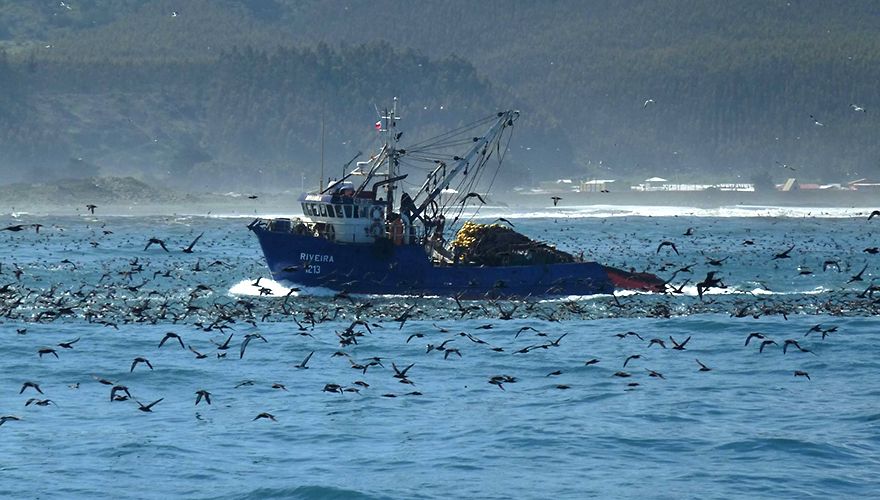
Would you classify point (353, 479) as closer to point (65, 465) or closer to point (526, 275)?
point (65, 465)

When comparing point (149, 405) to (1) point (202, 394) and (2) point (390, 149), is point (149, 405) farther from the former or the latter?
(2) point (390, 149)

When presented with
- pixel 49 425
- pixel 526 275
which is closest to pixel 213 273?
pixel 526 275

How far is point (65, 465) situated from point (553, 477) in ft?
36.1

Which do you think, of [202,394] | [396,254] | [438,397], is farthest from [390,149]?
[202,394]

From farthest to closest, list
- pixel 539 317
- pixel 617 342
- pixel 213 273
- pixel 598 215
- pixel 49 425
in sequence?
pixel 598 215 < pixel 213 273 < pixel 539 317 < pixel 617 342 < pixel 49 425

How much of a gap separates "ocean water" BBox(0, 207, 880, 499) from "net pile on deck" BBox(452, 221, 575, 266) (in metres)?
2.53

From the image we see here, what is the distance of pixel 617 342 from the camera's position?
53.4 metres

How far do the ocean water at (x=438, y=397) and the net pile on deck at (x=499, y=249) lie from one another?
8.30 ft

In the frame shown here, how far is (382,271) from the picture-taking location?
65.6 m

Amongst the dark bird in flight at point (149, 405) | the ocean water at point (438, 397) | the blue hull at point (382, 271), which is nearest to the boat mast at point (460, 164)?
the blue hull at point (382, 271)

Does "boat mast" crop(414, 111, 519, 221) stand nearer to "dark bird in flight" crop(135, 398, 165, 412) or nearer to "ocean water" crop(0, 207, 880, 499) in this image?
"ocean water" crop(0, 207, 880, 499)

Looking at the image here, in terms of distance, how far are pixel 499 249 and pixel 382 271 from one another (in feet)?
18.1

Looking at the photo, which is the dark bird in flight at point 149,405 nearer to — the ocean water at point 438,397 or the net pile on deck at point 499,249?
the ocean water at point 438,397

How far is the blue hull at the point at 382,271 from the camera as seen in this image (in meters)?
65.2
